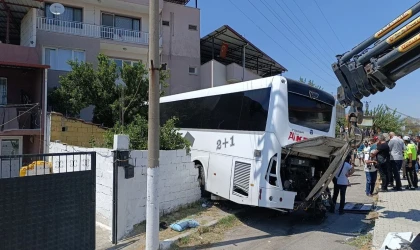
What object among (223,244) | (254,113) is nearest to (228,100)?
(254,113)

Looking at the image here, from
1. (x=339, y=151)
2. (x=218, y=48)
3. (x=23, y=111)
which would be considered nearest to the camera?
(x=339, y=151)

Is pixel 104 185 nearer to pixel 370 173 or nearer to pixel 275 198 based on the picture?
pixel 275 198

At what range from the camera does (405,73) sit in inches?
269

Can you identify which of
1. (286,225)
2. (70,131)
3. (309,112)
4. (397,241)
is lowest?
(286,225)

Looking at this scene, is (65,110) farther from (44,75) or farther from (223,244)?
(223,244)

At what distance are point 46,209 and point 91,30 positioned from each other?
61.0 feet

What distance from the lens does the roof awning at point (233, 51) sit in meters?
27.4

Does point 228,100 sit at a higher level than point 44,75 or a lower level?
lower

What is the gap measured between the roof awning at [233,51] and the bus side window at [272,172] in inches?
765

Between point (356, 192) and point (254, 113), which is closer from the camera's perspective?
point (254, 113)

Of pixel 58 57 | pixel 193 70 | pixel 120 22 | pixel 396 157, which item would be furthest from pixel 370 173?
pixel 120 22

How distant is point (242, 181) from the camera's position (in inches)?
333

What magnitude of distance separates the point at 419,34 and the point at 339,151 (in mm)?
3210

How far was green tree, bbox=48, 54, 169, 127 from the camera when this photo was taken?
604 inches
